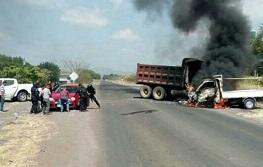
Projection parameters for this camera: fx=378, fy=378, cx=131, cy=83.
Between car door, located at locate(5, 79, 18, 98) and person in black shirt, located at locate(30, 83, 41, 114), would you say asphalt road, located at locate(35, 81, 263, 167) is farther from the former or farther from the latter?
car door, located at locate(5, 79, 18, 98)

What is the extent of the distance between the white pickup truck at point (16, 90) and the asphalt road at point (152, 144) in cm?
1179

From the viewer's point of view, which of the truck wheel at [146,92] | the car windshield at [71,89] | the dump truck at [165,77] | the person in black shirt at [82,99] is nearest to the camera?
the person in black shirt at [82,99]

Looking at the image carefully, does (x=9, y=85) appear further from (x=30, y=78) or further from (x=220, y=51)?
(x=30, y=78)

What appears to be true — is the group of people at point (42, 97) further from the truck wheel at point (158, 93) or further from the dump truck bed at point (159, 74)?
the truck wheel at point (158, 93)

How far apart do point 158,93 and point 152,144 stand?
17588 millimetres

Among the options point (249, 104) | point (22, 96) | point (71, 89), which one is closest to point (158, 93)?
point (249, 104)

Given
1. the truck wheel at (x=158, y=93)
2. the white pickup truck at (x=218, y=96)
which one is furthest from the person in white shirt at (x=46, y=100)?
the truck wheel at (x=158, y=93)

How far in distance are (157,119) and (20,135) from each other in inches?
214

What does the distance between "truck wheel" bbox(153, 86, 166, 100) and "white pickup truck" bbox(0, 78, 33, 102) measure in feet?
28.0

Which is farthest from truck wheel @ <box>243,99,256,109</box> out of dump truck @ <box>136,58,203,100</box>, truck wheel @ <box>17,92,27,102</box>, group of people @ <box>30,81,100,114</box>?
truck wheel @ <box>17,92,27,102</box>

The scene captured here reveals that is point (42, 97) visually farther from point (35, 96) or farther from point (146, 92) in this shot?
point (146, 92)

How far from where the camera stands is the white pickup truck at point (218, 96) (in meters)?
20.6

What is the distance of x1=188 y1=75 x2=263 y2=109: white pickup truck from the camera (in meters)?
20.6

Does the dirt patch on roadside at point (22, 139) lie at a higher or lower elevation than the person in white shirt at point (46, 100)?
lower
